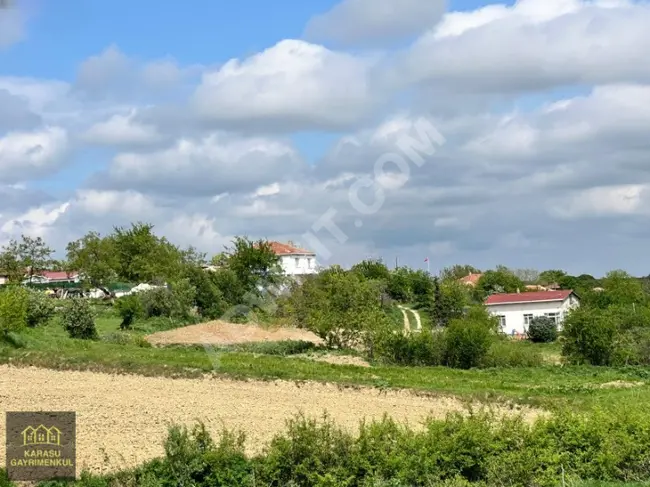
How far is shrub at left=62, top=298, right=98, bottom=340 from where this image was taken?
37594mm

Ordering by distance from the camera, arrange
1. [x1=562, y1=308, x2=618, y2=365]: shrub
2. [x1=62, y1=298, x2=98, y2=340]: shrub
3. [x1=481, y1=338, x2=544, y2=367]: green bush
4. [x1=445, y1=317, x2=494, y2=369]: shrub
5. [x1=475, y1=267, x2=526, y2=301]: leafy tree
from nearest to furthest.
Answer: [x1=445, y1=317, x2=494, y2=369]: shrub → [x1=481, y1=338, x2=544, y2=367]: green bush → [x1=562, y1=308, x2=618, y2=365]: shrub → [x1=62, y1=298, x2=98, y2=340]: shrub → [x1=475, y1=267, x2=526, y2=301]: leafy tree

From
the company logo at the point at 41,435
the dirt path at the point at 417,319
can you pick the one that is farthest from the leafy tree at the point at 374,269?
the company logo at the point at 41,435

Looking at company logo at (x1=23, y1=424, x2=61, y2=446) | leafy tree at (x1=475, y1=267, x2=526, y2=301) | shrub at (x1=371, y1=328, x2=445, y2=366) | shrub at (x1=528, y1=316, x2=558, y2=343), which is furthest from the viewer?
leafy tree at (x1=475, y1=267, x2=526, y2=301)

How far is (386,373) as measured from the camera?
2853 centimetres

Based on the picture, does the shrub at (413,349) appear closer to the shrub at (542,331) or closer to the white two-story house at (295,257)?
the shrub at (542,331)

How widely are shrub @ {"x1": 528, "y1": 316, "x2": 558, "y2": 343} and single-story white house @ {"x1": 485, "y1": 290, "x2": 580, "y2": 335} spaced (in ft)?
30.9

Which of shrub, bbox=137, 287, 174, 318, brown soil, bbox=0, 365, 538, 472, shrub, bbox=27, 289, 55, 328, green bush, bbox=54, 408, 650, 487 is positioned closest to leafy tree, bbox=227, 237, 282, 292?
shrub, bbox=137, 287, 174, 318

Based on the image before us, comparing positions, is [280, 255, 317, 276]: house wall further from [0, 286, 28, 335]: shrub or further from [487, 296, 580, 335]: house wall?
[0, 286, 28, 335]: shrub

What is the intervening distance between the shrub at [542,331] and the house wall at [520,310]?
33.1 ft

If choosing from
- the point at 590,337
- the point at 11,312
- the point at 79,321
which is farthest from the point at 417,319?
the point at 11,312

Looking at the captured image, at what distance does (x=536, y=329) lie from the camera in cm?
5972

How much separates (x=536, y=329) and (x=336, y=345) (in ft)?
83.7

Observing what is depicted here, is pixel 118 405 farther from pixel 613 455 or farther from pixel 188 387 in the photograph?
pixel 613 455

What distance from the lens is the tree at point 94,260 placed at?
83.2 meters
